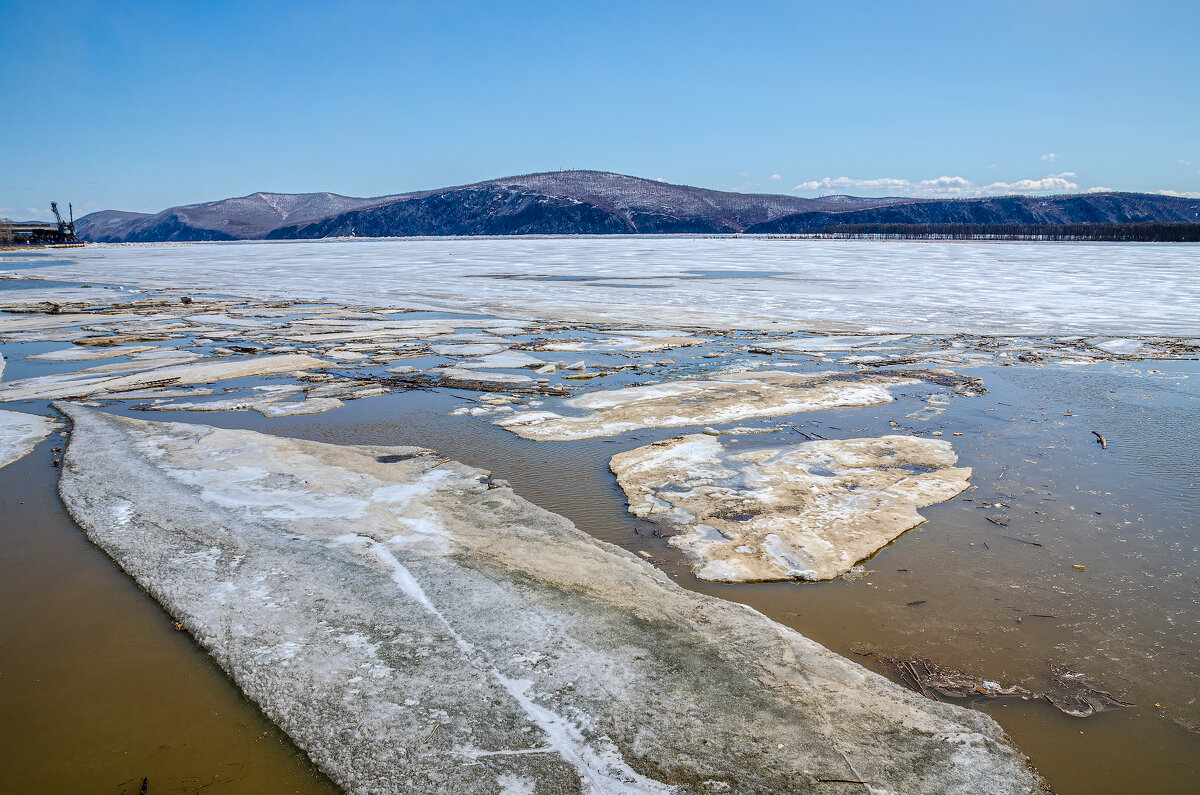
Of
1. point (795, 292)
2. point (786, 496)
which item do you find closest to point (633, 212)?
point (795, 292)

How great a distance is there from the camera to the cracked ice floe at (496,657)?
2.18 metres

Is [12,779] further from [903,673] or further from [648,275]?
[648,275]

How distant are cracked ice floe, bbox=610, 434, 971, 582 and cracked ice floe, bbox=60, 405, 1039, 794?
58 cm

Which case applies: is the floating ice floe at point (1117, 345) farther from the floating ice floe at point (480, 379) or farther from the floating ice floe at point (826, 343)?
the floating ice floe at point (480, 379)

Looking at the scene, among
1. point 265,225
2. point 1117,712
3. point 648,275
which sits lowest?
point 1117,712

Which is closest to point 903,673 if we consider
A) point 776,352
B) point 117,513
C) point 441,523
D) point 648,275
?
point 441,523

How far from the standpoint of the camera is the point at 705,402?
6.68m

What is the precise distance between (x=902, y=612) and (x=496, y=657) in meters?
1.92

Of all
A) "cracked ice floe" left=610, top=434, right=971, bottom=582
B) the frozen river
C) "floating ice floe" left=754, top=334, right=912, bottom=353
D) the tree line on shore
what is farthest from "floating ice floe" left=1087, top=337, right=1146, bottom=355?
the tree line on shore

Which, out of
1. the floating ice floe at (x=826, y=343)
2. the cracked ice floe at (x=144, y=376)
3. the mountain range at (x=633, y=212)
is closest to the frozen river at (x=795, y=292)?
the floating ice floe at (x=826, y=343)

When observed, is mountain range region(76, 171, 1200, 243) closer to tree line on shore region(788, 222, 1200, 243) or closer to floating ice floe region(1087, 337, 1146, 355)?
tree line on shore region(788, 222, 1200, 243)

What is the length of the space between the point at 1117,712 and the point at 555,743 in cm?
213

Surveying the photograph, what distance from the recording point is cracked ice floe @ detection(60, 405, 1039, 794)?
2176mm

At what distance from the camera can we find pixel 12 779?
216cm
